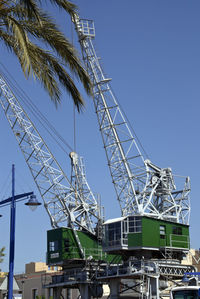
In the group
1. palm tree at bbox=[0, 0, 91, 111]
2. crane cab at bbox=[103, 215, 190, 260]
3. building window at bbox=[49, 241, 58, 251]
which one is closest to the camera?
palm tree at bbox=[0, 0, 91, 111]

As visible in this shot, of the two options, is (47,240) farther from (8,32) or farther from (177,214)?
(8,32)

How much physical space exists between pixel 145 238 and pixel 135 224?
2.01 metres

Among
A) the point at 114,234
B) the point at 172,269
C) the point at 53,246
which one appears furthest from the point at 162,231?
the point at 53,246

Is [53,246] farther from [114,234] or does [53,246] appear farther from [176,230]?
[176,230]

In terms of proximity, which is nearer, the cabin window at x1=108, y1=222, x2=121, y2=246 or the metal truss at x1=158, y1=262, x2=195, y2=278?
the metal truss at x1=158, y1=262, x2=195, y2=278

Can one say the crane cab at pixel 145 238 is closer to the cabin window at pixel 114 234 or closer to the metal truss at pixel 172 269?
the cabin window at pixel 114 234

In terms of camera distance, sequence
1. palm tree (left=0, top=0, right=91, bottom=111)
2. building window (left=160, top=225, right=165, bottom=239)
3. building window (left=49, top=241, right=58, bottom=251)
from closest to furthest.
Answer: palm tree (left=0, top=0, right=91, bottom=111) → building window (left=160, top=225, right=165, bottom=239) → building window (left=49, top=241, right=58, bottom=251)

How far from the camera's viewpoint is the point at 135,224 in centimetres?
4981

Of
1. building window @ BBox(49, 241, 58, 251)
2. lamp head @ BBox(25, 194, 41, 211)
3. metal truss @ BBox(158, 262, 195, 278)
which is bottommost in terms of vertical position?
metal truss @ BBox(158, 262, 195, 278)

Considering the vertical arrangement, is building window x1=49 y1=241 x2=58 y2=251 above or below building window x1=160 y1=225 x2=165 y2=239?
below

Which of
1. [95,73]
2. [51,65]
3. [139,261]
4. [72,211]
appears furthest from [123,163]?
[51,65]

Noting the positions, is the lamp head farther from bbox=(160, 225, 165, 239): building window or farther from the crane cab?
bbox=(160, 225, 165, 239): building window

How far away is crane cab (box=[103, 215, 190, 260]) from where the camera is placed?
48750 mm

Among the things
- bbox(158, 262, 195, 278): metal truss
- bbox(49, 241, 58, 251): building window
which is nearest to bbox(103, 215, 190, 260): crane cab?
bbox(158, 262, 195, 278): metal truss
